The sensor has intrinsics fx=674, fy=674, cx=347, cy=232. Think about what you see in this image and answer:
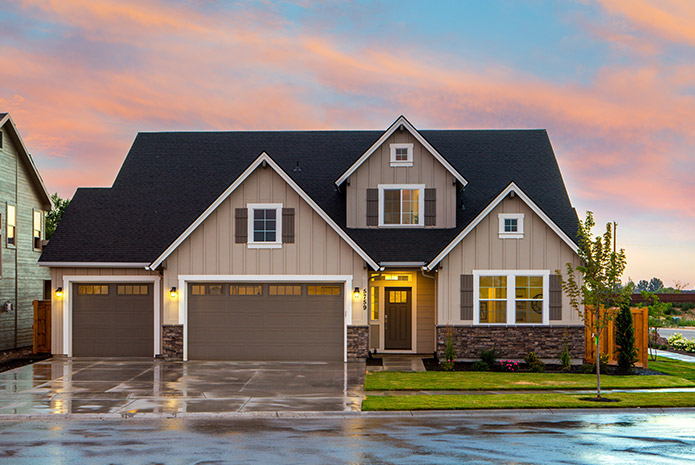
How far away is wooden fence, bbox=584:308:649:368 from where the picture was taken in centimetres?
2127

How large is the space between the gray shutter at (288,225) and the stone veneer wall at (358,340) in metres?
3.59

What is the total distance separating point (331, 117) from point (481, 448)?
49828mm

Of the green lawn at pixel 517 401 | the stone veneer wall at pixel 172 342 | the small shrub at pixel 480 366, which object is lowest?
the small shrub at pixel 480 366

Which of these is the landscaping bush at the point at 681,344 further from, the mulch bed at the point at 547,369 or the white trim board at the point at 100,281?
the white trim board at the point at 100,281

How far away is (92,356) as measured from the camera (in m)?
23.7

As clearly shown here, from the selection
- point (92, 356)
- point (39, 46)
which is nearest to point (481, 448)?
point (92, 356)

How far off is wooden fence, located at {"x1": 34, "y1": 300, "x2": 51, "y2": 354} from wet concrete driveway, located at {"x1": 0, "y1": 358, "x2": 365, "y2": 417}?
1.90 meters

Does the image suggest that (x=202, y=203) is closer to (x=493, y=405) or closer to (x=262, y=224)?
(x=262, y=224)

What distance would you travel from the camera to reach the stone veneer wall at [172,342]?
2269cm

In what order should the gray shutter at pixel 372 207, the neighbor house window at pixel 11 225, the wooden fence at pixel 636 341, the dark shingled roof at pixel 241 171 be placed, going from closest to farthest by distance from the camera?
the wooden fence at pixel 636 341 → the dark shingled roof at pixel 241 171 → the gray shutter at pixel 372 207 → the neighbor house window at pixel 11 225

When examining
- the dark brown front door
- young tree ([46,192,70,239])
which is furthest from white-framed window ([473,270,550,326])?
young tree ([46,192,70,239])

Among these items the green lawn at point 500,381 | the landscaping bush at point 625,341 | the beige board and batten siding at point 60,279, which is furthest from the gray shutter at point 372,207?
the landscaping bush at point 625,341

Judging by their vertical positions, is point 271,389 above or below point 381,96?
below

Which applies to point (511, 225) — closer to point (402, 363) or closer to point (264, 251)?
point (402, 363)
